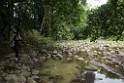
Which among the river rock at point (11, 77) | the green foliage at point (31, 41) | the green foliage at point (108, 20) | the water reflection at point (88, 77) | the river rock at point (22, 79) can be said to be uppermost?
the green foliage at point (108, 20)

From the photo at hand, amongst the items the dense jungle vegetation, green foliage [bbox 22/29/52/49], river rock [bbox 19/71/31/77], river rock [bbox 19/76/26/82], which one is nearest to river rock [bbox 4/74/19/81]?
river rock [bbox 19/76/26/82]

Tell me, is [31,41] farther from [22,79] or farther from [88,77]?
[88,77]

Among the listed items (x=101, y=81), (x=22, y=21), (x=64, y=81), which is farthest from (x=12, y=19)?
(x=101, y=81)

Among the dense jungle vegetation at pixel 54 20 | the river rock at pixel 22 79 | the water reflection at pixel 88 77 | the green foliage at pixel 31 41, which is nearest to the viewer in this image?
the dense jungle vegetation at pixel 54 20

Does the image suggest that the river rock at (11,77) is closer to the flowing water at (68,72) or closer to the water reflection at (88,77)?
the flowing water at (68,72)

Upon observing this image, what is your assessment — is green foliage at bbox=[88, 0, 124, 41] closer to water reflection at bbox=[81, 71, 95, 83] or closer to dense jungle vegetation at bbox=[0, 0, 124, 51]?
dense jungle vegetation at bbox=[0, 0, 124, 51]

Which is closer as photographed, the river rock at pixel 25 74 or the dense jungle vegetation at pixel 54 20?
the dense jungle vegetation at pixel 54 20

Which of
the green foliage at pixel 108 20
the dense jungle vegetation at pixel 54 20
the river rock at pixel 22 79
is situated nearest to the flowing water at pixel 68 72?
the river rock at pixel 22 79

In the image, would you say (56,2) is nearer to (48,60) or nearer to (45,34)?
(48,60)

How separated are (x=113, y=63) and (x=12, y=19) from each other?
7.04 meters

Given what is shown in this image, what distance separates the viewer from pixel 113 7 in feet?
21.4

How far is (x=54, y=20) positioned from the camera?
19.3 metres

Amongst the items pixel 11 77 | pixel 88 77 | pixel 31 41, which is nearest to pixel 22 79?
pixel 11 77

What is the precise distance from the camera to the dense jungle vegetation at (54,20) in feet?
21.5
